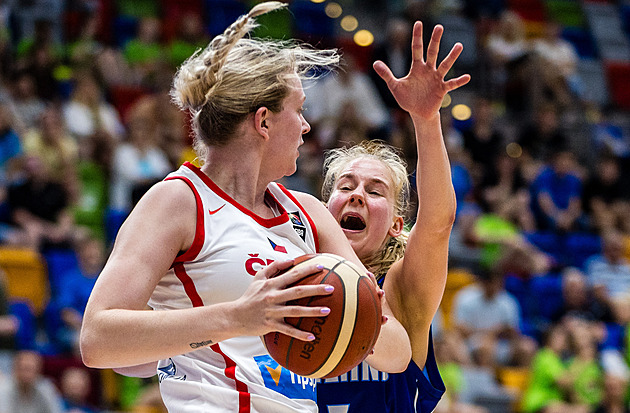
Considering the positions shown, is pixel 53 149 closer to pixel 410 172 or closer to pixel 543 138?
pixel 410 172

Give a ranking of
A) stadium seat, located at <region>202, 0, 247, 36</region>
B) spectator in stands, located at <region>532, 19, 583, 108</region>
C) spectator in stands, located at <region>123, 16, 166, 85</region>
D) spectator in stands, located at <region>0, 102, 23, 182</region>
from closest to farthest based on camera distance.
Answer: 1. spectator in stands, located at <region>0, 102, 23, 182</region>
2. spectator in stands, located at <region>123, 16, 166, 85</region>
3. stadium seat, located at <region>202, 0, 247, 36</region>
4. spectator in stands, located at <region>532, 19, 583, 108</region>

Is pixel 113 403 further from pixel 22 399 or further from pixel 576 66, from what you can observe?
pixel 576 66

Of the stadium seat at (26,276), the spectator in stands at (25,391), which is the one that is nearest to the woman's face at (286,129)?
the spectator in stands at (25,391)

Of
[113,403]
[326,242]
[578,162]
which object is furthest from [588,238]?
[326,242]

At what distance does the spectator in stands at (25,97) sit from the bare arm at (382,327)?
6556 millimetres

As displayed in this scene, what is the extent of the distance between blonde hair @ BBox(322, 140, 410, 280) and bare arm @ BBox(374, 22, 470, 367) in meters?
0.22

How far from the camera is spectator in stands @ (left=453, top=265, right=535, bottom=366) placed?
8.66 meters

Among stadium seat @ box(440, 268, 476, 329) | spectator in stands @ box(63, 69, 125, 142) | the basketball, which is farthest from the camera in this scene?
stadium seat @ box(440, 268, 476, 329)

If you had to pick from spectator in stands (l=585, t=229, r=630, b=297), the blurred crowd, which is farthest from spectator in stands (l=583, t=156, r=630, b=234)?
spectator in stands (l=585, t=229, r=630, b=297)

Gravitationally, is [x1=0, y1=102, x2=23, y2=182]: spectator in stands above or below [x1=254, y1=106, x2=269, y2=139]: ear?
below

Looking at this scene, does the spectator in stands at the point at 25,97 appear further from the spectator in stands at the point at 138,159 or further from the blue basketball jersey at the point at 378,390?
the blue basketball jersey at the point at 378,390

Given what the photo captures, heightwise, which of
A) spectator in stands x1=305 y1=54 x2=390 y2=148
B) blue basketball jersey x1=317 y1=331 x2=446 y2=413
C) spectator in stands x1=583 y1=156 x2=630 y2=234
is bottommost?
spectator in stands x1=583 y1=156 x2=630 y2=234

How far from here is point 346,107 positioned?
396 inches

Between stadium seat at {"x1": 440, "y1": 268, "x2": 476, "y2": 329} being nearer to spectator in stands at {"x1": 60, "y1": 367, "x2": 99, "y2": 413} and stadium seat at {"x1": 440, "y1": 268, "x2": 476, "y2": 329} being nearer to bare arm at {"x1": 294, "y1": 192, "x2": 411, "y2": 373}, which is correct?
spectator in stands at {"x1": 60, "y1": 367, "x2": 99, "y2": 413}
